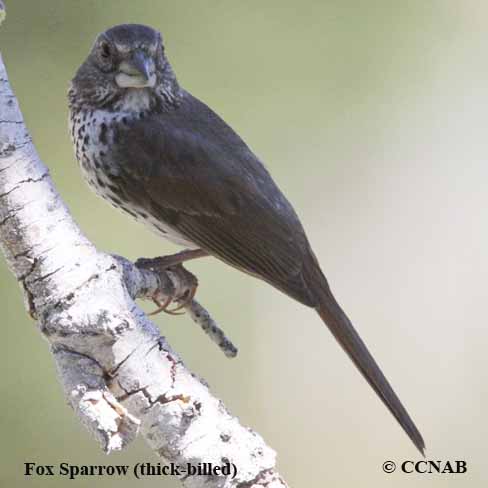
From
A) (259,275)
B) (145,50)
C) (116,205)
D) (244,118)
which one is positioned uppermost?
(244,118)

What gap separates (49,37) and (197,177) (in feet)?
5.76

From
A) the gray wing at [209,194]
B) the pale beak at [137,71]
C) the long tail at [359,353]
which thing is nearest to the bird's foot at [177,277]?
the gray wing at [209,194]

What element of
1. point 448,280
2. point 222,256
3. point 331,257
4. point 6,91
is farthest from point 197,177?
point 448,280

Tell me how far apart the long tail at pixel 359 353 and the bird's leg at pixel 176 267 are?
1.42ft

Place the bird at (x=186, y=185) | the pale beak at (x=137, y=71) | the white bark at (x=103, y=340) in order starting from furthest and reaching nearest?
the bird at (x=186, y=185) < the pale beak at (x=137, y=71) < the white bark at (x=103, y=340)

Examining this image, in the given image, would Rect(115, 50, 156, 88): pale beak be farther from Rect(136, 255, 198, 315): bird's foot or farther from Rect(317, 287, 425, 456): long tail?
Rect(317, 287, 425, 456): long tail

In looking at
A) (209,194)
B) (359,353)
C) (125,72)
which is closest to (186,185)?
(209,194)

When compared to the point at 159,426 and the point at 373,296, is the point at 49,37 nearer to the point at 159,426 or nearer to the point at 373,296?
the point at 373,296

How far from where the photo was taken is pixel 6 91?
8.19ft

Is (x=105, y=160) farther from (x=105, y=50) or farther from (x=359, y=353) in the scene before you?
(x=359, y=353)

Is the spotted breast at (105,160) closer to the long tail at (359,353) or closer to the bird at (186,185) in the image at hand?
the bird at (186,185)

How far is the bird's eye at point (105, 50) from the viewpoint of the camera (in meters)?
3.42

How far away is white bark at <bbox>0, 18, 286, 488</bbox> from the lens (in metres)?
2.34

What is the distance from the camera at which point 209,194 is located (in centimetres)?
362
